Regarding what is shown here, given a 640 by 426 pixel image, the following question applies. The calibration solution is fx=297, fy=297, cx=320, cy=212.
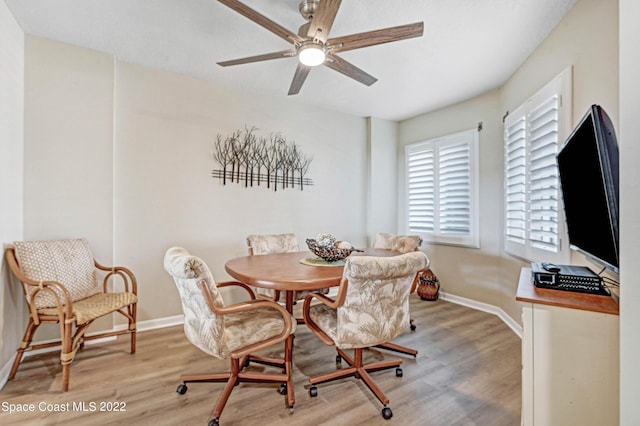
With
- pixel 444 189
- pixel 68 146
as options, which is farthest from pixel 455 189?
pixel 68 146

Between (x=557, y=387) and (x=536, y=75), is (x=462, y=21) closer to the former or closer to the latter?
(x=536, y=75)

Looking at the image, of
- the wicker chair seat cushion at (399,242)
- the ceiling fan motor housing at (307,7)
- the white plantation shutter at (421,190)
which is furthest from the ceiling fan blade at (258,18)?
the white plantation shutter at (421,190)

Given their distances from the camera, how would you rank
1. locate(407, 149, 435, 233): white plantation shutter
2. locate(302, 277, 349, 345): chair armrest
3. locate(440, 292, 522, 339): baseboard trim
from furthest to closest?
1. locate(407, 149, 435, 233): white plantation shutter
2. locate(440, 292, 522, 339): baseboard trim
3. locate(302, 277, 349, 345): chair armrest

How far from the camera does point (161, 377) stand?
216 cm

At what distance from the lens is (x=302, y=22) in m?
2.27

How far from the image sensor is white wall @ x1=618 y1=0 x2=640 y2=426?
3.10 feet

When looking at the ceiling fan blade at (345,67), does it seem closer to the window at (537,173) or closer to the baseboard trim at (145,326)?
the window at (537,173)

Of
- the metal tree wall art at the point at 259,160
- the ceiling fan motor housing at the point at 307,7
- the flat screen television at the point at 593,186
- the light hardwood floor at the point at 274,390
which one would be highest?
the ceiling fan motor housing at the point at 307,7

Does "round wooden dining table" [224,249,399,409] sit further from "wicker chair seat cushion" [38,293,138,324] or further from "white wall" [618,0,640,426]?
"white wall" [618,0,640,426]

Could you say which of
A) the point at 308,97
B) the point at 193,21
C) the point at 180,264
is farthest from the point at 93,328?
the point at 308,97

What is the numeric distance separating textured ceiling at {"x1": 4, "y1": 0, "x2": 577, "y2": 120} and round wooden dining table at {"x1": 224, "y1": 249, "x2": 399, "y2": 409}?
1.84 metres

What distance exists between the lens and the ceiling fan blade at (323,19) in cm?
160

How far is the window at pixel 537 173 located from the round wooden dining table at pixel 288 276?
1.71 metres

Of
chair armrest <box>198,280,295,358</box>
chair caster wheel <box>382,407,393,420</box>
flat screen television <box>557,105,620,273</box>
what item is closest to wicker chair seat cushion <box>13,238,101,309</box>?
chair armrest <box>198,280,295,358</box>
